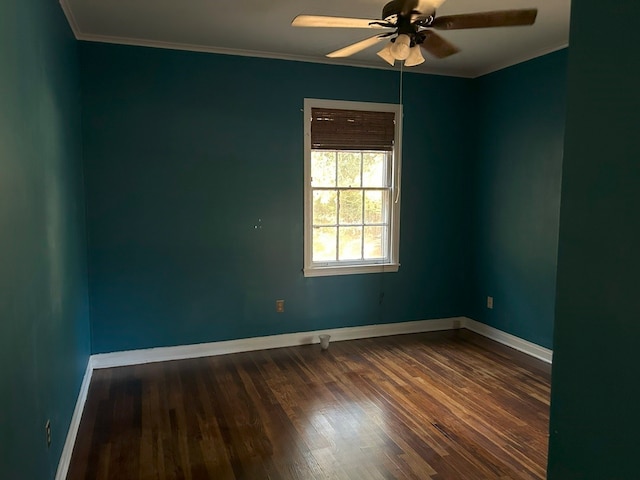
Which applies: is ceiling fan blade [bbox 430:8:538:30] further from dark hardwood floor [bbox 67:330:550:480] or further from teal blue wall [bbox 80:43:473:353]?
dark hardwood floor [bbox 67:330:550:480]

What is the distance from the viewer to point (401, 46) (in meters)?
2.55

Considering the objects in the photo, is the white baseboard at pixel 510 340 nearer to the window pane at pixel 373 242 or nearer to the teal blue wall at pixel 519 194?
the teal blue wall at pixel 519 194

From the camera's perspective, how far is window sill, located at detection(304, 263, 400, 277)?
443 centimetres

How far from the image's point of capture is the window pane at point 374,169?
456cm

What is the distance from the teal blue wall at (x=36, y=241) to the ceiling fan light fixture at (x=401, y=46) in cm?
175

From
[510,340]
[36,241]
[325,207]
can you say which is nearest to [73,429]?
[36,241]

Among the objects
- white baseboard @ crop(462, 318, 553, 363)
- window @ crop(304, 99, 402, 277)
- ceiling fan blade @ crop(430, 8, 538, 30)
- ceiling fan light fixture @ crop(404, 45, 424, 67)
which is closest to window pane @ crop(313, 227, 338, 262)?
window @ crop(304, 99, 402, 277)

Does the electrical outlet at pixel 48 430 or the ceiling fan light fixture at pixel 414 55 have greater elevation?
the ceiling fan light fixture at pixel 414 55

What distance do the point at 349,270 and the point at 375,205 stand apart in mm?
698

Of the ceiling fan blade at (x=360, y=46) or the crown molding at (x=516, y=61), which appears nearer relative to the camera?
the ceiling fan blade at (x=360, y=46)

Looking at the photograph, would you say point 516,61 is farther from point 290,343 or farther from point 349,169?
point 290,343

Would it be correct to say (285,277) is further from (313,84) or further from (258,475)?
Answer: (258,475)

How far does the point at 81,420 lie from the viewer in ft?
9.77

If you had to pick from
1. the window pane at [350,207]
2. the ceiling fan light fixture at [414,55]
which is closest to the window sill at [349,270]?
the window pane at [350,207]
